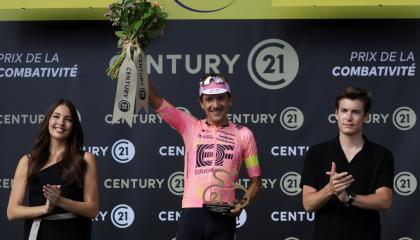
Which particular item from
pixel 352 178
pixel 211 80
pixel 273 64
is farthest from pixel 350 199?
pixel 273 64

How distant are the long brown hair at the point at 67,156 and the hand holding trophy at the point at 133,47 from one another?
266 mm

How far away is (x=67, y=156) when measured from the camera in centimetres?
372

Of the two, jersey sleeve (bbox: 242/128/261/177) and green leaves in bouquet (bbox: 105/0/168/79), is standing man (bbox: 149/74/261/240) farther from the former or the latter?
green leaves in bouquet (bbox: 105/0/168/79)

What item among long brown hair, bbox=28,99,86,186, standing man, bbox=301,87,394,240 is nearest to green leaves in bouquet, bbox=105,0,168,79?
long brown hair, bbox=28,99,86,186

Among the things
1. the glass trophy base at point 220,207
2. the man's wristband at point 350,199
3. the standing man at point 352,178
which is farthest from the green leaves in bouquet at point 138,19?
the man's wristband at point 350,199

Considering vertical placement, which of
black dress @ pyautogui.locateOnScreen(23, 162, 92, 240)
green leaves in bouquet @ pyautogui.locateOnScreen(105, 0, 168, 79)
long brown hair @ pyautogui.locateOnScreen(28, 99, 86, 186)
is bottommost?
black dress @ pyautogui.locateOnScreen(23, 162, 92, 240)

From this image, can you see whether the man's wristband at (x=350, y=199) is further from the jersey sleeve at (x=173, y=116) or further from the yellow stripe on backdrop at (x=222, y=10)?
the yellow stripe on backdrop at (x=222, y=10)

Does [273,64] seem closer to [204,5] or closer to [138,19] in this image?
[204,5]

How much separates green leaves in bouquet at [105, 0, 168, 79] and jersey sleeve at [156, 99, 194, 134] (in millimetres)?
347

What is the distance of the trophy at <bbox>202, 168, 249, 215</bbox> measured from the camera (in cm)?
372

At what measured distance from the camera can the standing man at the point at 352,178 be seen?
3.41 meters

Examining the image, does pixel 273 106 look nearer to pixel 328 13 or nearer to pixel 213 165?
pixel 328 13

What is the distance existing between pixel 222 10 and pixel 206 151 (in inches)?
54.6

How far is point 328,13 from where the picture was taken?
4.87 m
